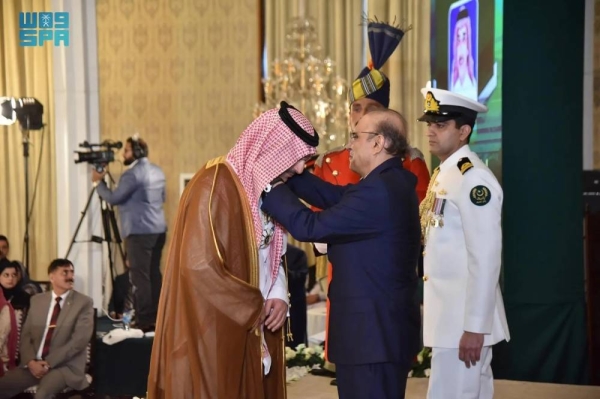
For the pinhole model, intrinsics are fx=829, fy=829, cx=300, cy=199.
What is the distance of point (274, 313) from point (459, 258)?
733 millimetres

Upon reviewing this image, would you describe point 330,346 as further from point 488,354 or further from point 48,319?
point 48,319

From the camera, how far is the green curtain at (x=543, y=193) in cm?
460

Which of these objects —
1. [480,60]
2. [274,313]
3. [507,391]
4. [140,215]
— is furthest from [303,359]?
[274,313]

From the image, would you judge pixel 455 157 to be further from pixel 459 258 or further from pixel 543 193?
pixel 543 193

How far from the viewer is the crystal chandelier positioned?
27.1 feet

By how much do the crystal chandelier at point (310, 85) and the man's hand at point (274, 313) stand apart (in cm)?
559

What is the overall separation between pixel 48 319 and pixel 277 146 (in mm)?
3287

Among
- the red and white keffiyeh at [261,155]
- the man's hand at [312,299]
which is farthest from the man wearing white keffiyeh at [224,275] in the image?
the man's hand at [312,299]

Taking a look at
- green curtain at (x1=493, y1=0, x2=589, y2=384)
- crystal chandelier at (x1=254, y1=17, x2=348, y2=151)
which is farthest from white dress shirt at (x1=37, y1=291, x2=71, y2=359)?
crystal chandelier at (x1=254, y1=17, x2=348, y2=151)

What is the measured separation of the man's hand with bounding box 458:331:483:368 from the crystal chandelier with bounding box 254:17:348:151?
5.41m

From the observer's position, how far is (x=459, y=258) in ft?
9.63

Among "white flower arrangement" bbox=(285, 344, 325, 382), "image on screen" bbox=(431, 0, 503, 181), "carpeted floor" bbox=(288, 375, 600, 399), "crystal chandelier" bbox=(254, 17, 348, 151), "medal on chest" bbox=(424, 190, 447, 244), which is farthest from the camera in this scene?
"crystal chandelier" bbox=(254, 17, 348, 151)

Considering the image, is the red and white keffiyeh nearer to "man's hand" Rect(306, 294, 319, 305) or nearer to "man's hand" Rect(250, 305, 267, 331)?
"man's hand" Rect(250, 305, 267, 331)

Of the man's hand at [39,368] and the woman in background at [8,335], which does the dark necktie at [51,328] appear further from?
the woman in background at [8,335]
